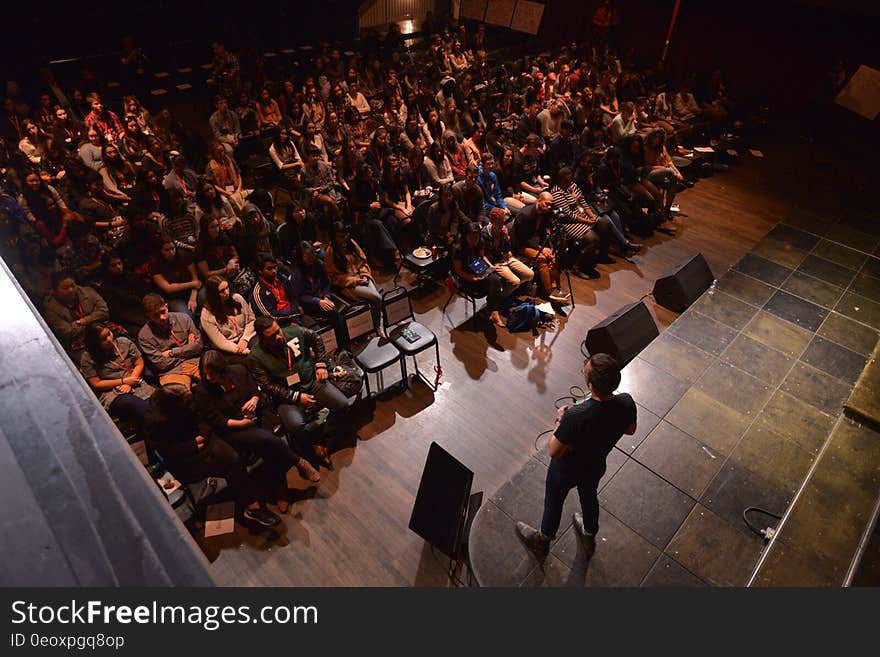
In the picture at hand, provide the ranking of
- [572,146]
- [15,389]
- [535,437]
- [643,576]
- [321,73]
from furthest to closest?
[321,73], [572,146], [535,437], [643,576], [15,389]

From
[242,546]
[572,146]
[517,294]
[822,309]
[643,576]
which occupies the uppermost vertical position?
[572,146]

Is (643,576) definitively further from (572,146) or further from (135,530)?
Answer: (572,146)

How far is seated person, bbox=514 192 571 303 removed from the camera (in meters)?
5.99

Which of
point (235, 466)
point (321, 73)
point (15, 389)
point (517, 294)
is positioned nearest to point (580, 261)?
point (517, 294)

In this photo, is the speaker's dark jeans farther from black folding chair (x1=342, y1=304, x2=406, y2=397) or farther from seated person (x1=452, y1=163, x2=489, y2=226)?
seated person (x1=452, y1=163, x2=489, y2=226)

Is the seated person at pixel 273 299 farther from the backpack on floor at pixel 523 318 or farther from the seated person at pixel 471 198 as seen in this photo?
the seated person at pixel 471 198

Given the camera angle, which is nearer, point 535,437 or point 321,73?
point 535,437

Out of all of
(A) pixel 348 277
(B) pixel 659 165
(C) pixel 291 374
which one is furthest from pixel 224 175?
(B) pixel 659 165

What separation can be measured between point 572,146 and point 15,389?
8011mm

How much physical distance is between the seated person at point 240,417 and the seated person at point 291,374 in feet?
0.42

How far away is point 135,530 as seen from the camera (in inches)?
36.9

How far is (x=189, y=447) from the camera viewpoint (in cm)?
344

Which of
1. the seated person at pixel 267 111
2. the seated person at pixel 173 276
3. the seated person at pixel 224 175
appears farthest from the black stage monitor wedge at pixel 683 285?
the seated person at pixel 267 111

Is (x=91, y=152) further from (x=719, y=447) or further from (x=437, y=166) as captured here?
(x=719, y=447)
